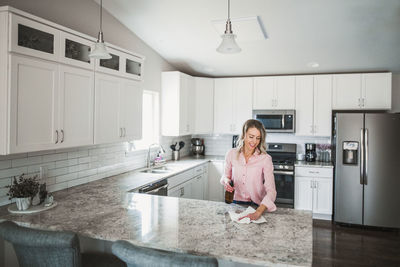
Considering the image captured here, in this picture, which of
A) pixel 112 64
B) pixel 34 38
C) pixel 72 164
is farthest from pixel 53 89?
pixel 72 164

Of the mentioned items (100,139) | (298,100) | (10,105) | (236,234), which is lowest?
(236,234)

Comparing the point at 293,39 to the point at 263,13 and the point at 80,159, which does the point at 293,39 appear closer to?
the point at 263,13

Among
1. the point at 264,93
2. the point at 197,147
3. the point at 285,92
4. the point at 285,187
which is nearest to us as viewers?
the point at 285,187

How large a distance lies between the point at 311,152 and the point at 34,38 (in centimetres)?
456

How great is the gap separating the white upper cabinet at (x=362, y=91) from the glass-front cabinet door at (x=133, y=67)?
3.29 meters

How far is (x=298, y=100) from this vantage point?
522 cm

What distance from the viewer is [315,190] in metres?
4.82

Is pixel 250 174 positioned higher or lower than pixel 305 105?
lower

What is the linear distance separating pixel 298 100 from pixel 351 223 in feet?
6.97

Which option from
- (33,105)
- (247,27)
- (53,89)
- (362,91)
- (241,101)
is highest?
(247,27)

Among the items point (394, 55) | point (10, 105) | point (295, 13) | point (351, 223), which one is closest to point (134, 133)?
point (10, 105)

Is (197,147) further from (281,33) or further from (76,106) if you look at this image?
(76,106)

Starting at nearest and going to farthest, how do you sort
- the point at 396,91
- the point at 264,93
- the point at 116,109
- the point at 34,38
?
the point at 34,38, the point at 116,109, the point at 396,91, the point at 264,93

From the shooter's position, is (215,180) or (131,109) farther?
(215,180)
